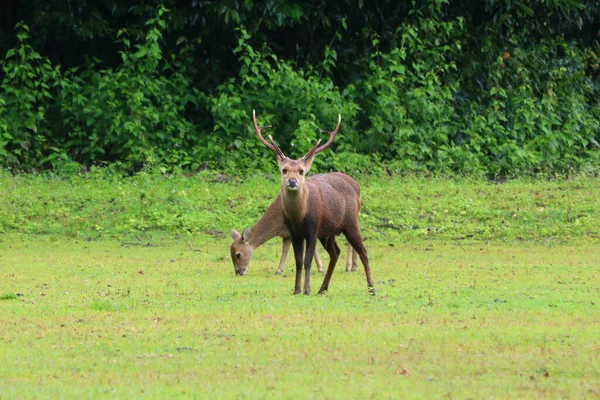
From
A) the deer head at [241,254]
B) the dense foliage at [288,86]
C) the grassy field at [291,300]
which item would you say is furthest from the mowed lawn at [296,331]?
the dense foliage at [288,86]

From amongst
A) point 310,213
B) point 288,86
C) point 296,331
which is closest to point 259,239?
point 310,213

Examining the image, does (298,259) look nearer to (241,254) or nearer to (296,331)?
(296,331)

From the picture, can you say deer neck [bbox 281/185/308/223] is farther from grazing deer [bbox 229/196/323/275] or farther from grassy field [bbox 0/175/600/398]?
grazing deer [bbox 229/196/323/275]

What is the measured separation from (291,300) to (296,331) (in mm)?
1760

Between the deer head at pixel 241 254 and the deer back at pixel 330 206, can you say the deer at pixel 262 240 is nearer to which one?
the deer head at pixel 241 254

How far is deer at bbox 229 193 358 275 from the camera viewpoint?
516 inches

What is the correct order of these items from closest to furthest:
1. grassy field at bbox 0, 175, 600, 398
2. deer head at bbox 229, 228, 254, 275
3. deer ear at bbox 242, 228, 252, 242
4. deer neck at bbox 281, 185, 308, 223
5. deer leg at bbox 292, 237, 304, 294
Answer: grassy field at bbox 0, 175, 600, 398
deer neck at bbox 281, 185, 308, 223
deer leg at bbox 292, 237, 304, 294
deer head at bbox 229, 228, 254, 275
deer ear at bbox 242, 228, 252, 242

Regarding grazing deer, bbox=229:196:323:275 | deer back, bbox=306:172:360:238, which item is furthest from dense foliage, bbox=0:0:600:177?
deer back, bbox=306:172:360:238

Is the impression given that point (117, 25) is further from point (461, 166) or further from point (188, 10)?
point (461, 166)

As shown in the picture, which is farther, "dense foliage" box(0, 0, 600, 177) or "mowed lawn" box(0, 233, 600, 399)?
"dense foliage" box(0, 0, 600, 177)

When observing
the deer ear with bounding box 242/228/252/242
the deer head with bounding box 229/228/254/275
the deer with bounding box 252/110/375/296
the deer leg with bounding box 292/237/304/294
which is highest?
the deer with bounding box 252/110/375/296

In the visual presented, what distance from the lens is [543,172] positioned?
20.9 metres

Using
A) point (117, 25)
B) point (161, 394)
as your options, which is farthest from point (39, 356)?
point (117, 25)

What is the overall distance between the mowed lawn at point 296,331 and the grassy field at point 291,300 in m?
0.02
